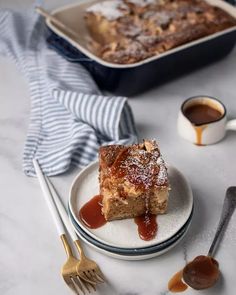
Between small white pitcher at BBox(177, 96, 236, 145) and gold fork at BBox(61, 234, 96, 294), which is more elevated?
gold fork at BBox(61, 234, 96, 294)

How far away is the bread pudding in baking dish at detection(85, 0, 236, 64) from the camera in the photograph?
1.62m

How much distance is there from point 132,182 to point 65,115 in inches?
17.7

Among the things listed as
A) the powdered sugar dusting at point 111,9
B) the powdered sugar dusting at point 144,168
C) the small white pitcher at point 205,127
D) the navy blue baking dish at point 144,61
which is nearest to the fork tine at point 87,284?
the powdered sugar dusting at point 144,168

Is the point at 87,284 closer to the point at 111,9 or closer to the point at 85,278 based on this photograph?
the point at 85,278

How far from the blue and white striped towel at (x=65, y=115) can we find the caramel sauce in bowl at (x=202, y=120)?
0.14 meters

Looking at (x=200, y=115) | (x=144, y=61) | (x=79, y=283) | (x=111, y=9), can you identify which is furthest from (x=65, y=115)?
(x=79, y=283)

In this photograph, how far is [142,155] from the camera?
1.22m

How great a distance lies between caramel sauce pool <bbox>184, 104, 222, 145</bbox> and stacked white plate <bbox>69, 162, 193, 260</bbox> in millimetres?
194

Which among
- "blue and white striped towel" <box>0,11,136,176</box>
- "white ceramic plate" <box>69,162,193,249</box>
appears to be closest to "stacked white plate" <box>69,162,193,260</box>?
"white ceramic plate" <box>69,162,193,249</box>

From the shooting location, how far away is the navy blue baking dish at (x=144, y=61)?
1.55 metres

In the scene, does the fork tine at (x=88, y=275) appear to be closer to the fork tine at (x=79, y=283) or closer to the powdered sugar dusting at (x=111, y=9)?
the fork tine at (x=79, y=283)

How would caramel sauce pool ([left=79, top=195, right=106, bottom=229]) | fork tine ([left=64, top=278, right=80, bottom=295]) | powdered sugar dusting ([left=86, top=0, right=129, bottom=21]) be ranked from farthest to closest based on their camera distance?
powdered sugar dusting ([left=86, top=0, right=129, bottom=21]) → caramel sauce pool ([left=79, top=195, right=106, bottom=229]) → fork tine ([left=64, top=278, right=80, bottom=295])

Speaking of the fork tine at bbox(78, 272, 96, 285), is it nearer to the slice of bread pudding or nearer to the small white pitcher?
the slice of bread pudding

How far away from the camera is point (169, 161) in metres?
1.42
